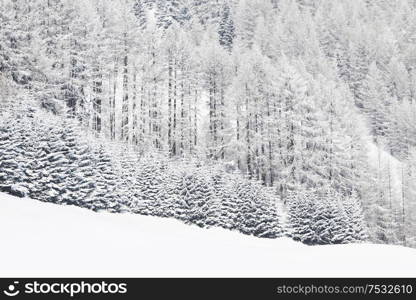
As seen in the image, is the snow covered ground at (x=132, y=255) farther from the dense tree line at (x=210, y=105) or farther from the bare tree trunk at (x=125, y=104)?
the bare tree trunk at (x=125, y=104)

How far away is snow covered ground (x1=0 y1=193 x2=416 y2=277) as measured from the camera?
34.2 ft

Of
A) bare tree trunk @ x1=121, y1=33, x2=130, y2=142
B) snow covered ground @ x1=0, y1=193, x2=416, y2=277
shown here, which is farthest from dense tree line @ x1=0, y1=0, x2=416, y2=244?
snow covered ground @ x1=0, y1=193, x2=416, y2=277

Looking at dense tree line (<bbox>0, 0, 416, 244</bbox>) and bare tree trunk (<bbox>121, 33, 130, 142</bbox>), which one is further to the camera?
bare tree trunk (<bbox>121, 33, 130, 142</bbox>)

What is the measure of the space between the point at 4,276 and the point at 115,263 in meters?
2.48

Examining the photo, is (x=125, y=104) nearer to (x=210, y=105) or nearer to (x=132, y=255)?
(x=210, y=105)

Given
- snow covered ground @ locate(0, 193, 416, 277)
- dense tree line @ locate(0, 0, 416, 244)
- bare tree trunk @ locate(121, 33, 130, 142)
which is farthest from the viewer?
bare tree trunk @ locate(121, 33, 130, 142)

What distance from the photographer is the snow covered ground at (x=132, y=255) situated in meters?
10.4

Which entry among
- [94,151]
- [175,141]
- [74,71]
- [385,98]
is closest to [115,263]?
[94,151]

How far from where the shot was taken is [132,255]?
468 inches

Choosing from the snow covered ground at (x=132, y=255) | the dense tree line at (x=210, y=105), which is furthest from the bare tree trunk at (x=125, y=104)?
the snow covered ground at (x=132, y=255)

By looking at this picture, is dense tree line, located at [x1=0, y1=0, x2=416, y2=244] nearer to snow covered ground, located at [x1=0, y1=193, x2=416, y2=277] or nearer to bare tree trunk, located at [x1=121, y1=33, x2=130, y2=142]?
bare tree trunk, located at [x1=121, y1=33, x2=130, y2=142]

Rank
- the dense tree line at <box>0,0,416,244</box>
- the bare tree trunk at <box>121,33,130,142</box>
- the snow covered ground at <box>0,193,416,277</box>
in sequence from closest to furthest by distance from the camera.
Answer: the snow covered ground at <box>0,193,416,277</box> < the dense tree line at <box>0,0,416,244</box> < the bare tree trunk at <box>121,33,130,142</box>

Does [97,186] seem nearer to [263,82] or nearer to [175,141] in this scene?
[175,141]

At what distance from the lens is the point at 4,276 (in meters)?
9.07
